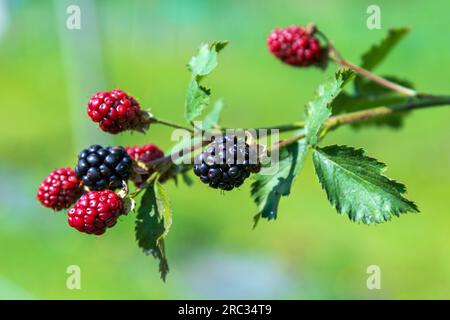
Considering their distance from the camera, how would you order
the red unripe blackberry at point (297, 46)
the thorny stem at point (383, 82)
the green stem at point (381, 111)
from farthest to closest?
the red unripe blackberry at point (297, 46)
the thorny stem at point (383, 82)
the green stem at point (381, 111)

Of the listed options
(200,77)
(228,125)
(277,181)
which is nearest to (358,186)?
(277,181)

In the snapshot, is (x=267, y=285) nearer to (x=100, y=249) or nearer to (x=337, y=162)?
(x=100, y=249)

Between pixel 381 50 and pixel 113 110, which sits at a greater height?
pixel 381 50

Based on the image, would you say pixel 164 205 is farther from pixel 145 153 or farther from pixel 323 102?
pixel 323 102

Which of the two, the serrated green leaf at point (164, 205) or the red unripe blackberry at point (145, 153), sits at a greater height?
the red unripe blackberry at point (145, 153)

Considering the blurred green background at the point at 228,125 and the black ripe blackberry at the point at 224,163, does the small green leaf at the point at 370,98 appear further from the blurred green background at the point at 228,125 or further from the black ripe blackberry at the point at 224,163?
the blurred green background at the point at 228,125

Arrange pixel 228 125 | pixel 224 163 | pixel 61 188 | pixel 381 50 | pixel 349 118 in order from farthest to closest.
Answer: pixel 228 125 < pixel 381 50 < pixel 349 118 < pixel 61 188 < pixel 224 163

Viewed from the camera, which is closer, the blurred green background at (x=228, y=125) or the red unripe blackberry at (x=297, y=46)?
the red unripe blackberry at (x=297, y=46)

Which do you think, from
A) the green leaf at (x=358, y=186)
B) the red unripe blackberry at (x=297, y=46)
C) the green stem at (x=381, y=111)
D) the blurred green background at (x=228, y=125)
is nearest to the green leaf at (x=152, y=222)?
the green leaf at (x=358, y=186)
